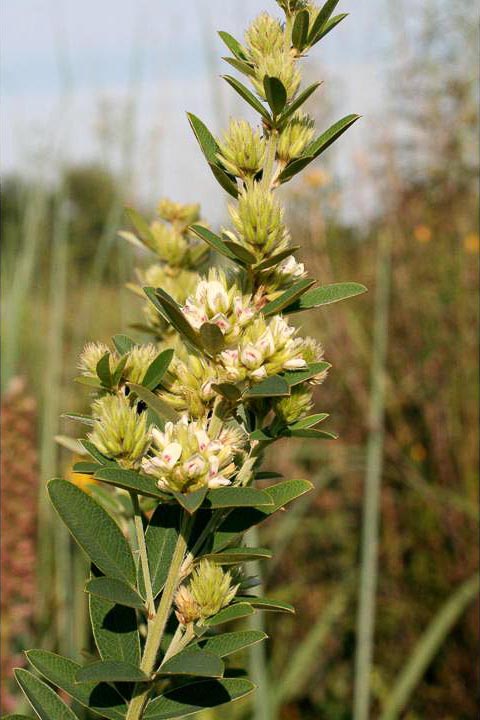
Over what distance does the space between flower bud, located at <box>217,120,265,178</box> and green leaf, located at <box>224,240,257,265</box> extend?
0.04 meters

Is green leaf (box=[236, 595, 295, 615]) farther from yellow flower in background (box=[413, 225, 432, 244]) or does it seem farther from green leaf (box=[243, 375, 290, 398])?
yellow flower in background (box=[413, 225, 432, 244])

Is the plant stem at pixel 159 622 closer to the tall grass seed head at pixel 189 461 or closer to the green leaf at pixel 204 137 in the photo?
the tall grass seed head at pixel 189 461

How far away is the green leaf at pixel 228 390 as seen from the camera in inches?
12.0

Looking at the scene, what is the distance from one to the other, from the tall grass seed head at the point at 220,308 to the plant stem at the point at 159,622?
0.25 feet

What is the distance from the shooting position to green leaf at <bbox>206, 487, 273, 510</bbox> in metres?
0.30

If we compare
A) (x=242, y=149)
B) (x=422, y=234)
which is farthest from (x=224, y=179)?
(x=422, y=234)

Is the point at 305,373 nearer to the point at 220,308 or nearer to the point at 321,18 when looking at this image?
the point at 220,308

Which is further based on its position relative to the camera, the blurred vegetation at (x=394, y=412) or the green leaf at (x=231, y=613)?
the blurred vegetation at (x=394, y=412)

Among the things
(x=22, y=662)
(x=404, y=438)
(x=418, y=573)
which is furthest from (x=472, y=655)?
(x=22, y=662)

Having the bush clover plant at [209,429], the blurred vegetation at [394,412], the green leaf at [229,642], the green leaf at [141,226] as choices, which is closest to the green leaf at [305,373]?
the bush clover plant at [209,429]

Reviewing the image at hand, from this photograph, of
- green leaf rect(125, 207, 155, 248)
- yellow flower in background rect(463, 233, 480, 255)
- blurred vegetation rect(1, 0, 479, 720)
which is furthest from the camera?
yellow flower in background rect(463, 233, 480, 255)

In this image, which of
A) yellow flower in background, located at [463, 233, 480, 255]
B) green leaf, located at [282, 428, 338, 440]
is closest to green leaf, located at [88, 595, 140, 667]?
green leaf, located at [282, 428, 338, 440]

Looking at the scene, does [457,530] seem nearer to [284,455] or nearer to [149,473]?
[284,455]

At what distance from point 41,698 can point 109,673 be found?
7 centimetres
